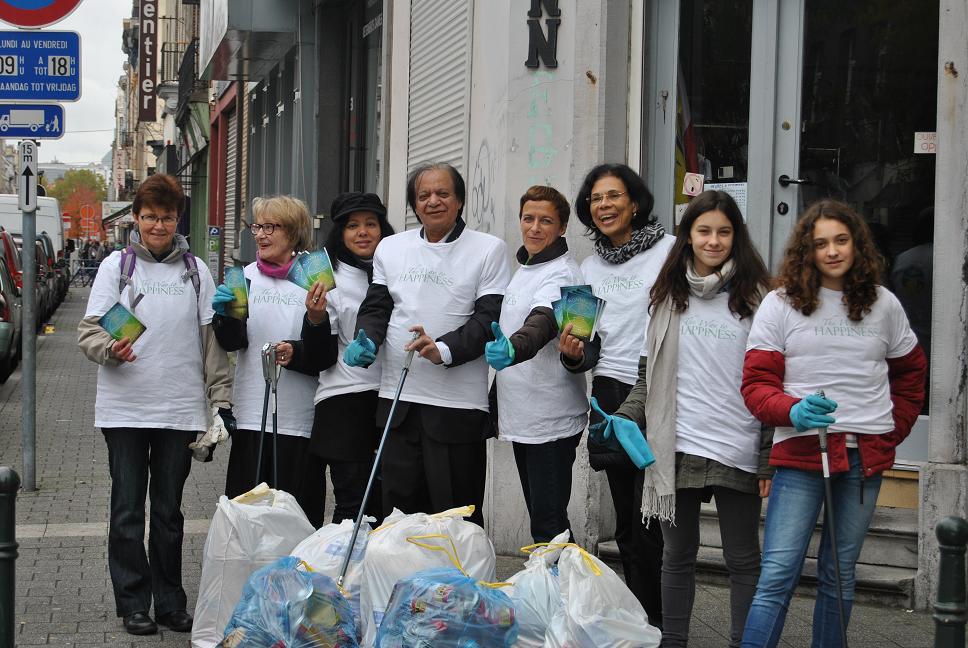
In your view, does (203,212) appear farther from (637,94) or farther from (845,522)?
(845,522)

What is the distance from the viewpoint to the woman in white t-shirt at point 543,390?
5.25m

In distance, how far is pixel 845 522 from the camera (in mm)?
4500

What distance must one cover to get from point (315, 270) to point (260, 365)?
0.55 metres

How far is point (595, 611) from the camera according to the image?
175 inches

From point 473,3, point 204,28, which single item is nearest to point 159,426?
point 473,3

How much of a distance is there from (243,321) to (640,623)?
7.28 feet

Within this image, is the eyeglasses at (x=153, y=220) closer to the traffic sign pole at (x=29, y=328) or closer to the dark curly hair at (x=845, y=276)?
the dark curly hair at (x=845, y=276)

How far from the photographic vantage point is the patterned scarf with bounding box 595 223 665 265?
5273mm

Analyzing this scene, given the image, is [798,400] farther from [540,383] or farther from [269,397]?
[269,397]

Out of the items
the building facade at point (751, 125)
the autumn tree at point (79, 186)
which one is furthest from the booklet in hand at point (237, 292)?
the autumn tree at point (79, 186)

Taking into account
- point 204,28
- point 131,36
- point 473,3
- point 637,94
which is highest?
point 131,36

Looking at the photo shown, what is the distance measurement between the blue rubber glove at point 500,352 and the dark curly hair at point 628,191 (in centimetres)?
80

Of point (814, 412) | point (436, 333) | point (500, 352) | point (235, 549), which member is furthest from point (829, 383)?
point (235, 549)

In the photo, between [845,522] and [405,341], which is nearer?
[845,522]
